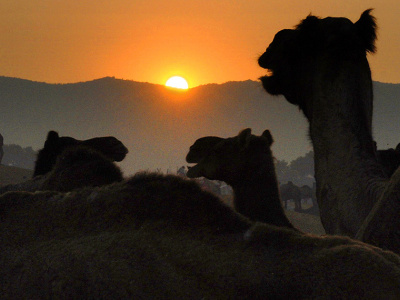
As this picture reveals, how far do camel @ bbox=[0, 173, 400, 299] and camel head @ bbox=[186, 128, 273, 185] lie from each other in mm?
4306

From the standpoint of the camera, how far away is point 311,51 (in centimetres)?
513

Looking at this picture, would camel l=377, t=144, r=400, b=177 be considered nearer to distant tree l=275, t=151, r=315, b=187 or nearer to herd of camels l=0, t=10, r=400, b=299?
herd of camels l=0, t=10, r=400, b=299

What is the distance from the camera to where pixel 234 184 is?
649 centimetres

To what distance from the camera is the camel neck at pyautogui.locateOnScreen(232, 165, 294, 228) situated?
18.2 ft

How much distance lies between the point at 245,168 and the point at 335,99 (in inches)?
73.7

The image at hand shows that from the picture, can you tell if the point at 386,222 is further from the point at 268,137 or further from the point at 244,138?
the point at 268,137

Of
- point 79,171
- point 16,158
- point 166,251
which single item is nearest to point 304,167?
point 16,158

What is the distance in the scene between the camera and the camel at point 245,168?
602 cm

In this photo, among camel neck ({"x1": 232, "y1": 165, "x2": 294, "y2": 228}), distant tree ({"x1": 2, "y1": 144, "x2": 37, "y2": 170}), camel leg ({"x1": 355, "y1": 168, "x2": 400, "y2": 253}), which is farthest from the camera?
distant tree ({"x1": 2, "y1": 144, "x2": 37, "y2": 170})

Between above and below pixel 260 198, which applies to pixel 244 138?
above

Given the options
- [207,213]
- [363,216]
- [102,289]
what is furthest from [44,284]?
[363,216]

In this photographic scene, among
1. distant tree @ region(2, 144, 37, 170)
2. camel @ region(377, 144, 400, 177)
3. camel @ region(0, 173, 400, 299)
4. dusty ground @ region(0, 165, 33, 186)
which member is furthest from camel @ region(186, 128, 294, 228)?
distant tree @ region(2, 144, 37, 170)

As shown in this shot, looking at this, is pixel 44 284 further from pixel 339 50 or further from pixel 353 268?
pixel 339 50

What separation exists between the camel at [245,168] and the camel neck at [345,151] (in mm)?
1164
